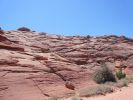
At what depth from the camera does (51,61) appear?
2511cm

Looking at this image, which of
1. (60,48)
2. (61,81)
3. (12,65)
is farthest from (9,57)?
(60,48)

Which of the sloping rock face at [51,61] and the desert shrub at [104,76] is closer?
the sloping rock face at [51,61]

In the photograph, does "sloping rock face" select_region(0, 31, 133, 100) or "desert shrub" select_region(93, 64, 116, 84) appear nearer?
"sloping rock face" select_region(0, 31, 133, 100)

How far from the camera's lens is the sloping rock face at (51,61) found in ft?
63.8

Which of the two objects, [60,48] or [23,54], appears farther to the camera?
[60,48]

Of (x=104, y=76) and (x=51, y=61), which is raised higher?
(x=51, y=61)

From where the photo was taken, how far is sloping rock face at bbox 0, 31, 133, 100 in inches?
765

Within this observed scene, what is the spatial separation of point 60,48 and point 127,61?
8177 millimetres

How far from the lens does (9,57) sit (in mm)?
22375

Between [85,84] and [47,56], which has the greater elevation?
[47,56]

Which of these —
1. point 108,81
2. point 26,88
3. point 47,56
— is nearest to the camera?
point 26,88

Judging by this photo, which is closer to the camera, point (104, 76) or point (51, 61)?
point (104, 76)

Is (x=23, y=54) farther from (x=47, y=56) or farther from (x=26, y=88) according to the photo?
(x=26, y=88)

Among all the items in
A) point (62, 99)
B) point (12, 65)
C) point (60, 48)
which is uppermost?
point (60, 48)
